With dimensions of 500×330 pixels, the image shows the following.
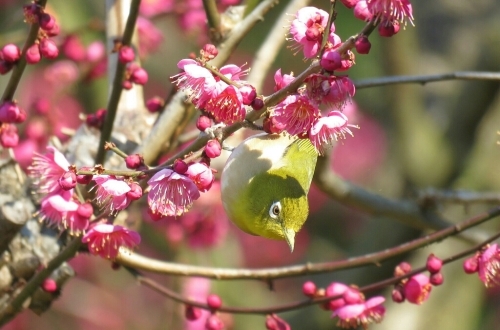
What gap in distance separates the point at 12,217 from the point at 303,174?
0.97 meters

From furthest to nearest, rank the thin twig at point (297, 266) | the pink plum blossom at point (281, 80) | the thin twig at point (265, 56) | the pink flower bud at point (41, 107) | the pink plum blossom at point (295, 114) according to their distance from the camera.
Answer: the pink flower bud at point (41, 107) < the thin twig at point (265, 56) < the thin twig at point (297, 266) < the pink plum blossom at point (281, 80) < the pink plum blossom at point (295, 114)

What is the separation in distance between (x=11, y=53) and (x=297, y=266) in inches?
41.4

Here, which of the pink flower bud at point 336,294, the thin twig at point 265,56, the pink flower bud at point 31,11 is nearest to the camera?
the pink flower bud at point 31,11

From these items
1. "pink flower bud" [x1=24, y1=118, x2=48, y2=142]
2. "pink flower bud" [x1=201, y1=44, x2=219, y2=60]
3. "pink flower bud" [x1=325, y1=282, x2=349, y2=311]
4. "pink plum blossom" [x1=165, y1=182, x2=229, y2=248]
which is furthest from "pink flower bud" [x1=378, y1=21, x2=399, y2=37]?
"pink flower bud" [x1=24, y1=118, x2=48, y2=142]

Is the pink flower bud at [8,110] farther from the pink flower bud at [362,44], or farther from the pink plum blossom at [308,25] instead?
the pink flower bud at [362,44]

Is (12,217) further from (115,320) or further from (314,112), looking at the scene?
(115,320)

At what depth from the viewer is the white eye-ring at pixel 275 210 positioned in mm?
2461

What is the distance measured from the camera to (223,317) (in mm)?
4961

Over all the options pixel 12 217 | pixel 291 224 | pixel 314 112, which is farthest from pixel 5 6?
pixel 314 112

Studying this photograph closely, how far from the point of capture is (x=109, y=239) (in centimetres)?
212

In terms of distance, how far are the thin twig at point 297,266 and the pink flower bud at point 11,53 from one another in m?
0.68

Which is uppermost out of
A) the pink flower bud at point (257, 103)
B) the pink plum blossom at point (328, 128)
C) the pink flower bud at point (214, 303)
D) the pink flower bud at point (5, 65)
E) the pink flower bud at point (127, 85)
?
the pink plum blossom at point (328, 128)

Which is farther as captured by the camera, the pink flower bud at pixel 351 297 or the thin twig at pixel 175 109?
the thin twig at pixel 175 109

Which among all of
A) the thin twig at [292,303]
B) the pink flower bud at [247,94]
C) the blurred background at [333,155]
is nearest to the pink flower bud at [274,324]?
the thin twig at [292,303]
